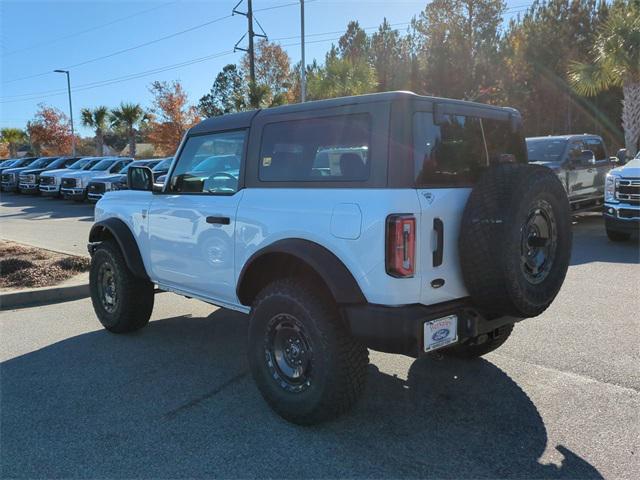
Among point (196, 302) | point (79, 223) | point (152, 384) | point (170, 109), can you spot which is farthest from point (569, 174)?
point (170, 109)

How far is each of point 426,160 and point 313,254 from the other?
0.85 meters

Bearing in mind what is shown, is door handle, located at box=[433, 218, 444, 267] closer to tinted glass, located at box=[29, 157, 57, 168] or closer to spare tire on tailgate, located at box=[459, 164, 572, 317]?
spare tire on tailgate, located at box=[459, 164, 572, 317]

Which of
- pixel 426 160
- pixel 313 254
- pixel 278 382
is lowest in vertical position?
pixel 278 382

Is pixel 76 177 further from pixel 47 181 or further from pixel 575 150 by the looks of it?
pixel 575 150

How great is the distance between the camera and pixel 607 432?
312 centimetres

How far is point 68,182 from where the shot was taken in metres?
20.6

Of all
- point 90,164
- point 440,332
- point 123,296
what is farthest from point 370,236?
point 90,164

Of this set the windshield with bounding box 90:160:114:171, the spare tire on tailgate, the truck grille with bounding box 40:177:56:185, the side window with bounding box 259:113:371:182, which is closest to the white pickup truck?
the spare tire on tailgate

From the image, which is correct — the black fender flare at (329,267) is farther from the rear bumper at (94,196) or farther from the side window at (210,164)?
the rear bumper at (94,196)

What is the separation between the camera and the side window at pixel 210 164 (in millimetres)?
3994

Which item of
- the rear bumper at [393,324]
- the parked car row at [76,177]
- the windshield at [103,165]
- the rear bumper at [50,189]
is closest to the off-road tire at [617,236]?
the rear bumper at [393,324]

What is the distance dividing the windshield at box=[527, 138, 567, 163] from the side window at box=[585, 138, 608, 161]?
1.01 m

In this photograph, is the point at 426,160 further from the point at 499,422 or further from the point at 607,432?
the point at 607,432

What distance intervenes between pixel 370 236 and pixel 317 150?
81cm
